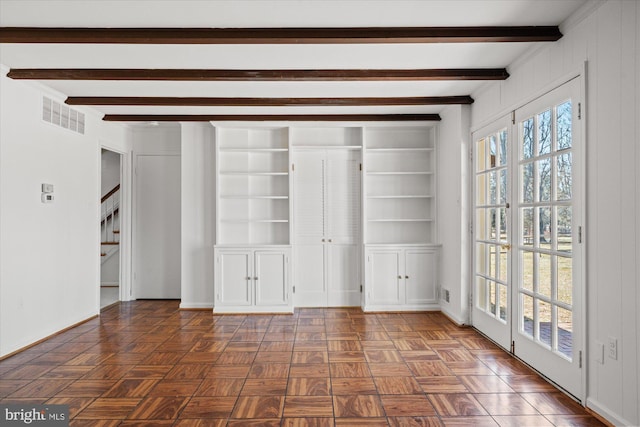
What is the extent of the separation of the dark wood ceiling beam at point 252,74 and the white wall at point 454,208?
100 cm

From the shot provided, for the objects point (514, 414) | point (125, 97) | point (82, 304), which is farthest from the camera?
point (82, 304)

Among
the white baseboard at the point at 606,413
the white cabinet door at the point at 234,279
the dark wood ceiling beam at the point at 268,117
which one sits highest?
the dark wood ceiling beam at the point at 268,117

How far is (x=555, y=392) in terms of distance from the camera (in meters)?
2.91

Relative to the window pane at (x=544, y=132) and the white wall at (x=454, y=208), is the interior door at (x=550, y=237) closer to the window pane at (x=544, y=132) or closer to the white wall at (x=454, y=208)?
the window pane at (x=544, y=132)

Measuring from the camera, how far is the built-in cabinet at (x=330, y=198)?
5609 mm

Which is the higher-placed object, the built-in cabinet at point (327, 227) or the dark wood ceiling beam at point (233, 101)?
the dark wood ceiling beam at point (233, 101)

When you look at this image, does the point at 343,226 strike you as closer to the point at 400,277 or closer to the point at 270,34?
the point at 400,277

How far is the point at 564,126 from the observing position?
9.54 ft

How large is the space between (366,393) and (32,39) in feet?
11.0

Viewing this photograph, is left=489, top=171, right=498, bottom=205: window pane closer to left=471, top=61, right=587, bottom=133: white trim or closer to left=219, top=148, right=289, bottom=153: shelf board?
left=471, top=61, right=587, bottom=133: white trim

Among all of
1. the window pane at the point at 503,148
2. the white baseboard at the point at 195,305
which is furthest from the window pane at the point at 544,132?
the white baseboard at the point at 195,305

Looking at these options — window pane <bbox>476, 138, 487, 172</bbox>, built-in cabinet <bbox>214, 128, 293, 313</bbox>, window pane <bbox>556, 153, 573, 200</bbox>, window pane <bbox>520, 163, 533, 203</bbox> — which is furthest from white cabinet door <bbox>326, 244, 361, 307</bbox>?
window pane <bbox>556, 153, 573, 200</bbox>

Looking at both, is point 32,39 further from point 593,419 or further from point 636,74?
point 593,419

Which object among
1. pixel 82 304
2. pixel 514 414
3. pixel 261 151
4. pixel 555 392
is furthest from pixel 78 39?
pixel 555 392
